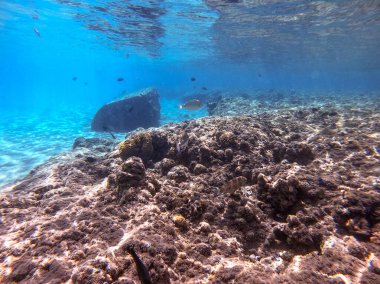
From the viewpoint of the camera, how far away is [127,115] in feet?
65.6

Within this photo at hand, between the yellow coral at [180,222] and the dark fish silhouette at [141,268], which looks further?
the yellow coral at [180,222]

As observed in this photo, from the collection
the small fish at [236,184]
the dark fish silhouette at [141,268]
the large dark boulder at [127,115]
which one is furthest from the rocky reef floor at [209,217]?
the large dark boulder at [127,115]

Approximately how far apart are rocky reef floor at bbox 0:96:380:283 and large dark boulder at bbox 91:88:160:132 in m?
13.9

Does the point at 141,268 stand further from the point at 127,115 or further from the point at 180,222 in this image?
the point at 127,115

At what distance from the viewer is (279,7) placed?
1955 cm

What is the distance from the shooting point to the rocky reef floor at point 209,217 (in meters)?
2.86

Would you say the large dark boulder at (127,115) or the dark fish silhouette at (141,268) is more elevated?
the dark fish silhouette at (141,268)

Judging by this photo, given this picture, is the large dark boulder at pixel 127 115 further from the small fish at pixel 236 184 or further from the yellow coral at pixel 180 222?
the small fish at pixel 236 184

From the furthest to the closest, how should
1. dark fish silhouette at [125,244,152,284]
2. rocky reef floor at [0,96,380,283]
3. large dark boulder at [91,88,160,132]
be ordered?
large dark boulder at [91,88,160,132]
rocky reef floor at [0,96,380,283]
dark fish silhouette at [125,244,152,284]

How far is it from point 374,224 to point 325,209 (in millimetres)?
646

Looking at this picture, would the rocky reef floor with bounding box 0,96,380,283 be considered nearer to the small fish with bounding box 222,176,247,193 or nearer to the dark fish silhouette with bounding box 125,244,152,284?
the small fish with bounding box 222,176,247,193

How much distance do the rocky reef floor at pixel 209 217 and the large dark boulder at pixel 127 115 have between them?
1388cm

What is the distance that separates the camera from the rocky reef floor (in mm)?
2859

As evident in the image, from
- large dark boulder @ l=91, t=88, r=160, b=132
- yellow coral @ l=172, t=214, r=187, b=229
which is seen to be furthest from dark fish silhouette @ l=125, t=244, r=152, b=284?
large dark boulder @ l=91, t=88, r=160, b=132
